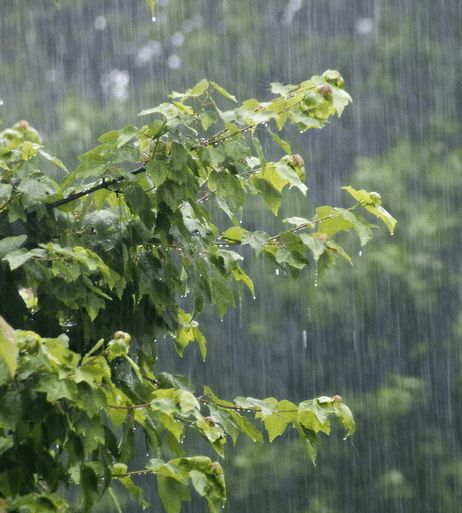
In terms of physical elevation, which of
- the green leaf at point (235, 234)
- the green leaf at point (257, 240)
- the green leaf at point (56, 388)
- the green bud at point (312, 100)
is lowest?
the green leaf at point (56, 388)

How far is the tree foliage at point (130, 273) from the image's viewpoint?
4.80 feet

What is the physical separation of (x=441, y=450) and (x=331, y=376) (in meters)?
0.97

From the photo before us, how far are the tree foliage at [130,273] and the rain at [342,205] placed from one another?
14.2ft

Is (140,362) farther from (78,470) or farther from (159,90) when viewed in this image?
(159,90)


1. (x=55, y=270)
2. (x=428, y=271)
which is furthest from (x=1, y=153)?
(x=428, y=271)

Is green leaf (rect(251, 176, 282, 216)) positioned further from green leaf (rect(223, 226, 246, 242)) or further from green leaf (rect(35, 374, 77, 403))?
green leaf (rect(35, 374, 77, 403))

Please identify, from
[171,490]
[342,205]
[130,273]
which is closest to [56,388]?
[171,490]

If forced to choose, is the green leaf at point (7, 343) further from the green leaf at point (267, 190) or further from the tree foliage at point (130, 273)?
the green leaf at point (267, 190)

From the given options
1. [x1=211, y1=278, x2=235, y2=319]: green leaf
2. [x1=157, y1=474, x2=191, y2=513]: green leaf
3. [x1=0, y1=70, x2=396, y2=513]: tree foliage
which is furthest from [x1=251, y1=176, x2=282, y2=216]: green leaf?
[x1=157, y1=474, x2=191, y2=513]: green leaf

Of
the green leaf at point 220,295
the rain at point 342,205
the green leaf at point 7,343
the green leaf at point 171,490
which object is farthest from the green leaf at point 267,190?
the rain at point 342,205

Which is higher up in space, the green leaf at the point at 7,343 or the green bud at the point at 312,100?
the green bud at the point at 312,100

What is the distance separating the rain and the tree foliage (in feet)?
14.2

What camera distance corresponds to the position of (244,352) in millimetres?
7355

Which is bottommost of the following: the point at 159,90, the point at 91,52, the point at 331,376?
the point at 331,376
